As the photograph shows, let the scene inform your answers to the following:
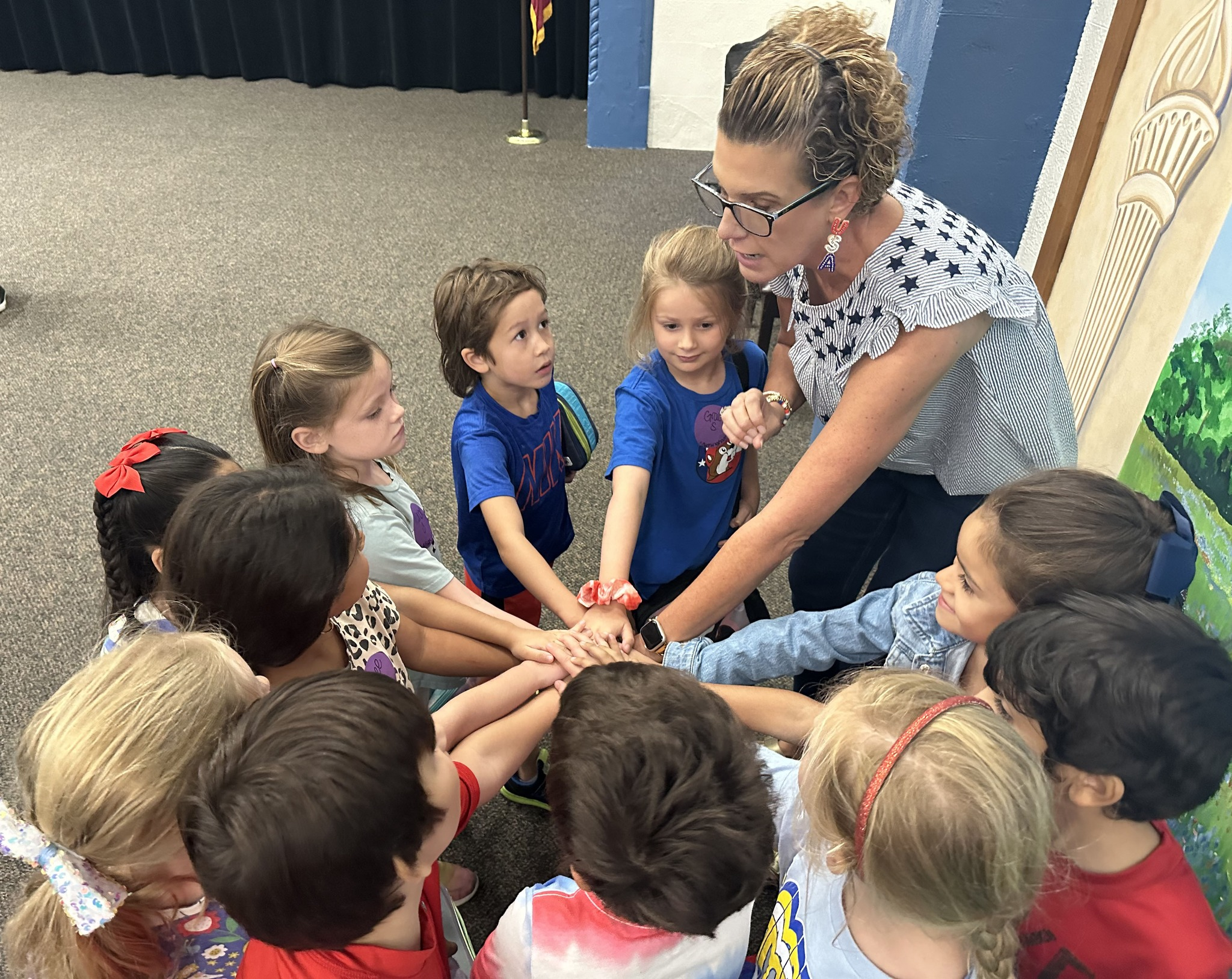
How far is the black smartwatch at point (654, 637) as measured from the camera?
1404 millimetres

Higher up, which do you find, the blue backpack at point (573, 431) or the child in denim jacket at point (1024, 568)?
the child in denim jacket at point (1024, 568)

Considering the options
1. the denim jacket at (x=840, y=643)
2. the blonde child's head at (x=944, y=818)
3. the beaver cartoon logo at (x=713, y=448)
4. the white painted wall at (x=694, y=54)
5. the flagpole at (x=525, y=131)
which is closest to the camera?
the blonde child's head at (x=944, y=818)

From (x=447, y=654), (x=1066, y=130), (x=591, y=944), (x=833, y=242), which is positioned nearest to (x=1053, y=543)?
(x=833, y=242)

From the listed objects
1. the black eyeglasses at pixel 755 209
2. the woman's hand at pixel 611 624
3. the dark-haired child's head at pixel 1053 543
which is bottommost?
the woman's hand at pixel 611 624

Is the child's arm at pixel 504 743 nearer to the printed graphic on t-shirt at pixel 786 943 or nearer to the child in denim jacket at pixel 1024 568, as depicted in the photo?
the printed graphic on t-shirt at pixel 786 943

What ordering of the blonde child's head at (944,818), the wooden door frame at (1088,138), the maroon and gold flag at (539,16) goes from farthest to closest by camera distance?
the maroon and gold flag at (539,16)
the wooden door frame at (1088,138)
the blonde child's head at (944,818)

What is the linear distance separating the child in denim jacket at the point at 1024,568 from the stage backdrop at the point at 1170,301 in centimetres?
24

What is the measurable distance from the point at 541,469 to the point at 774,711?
75 cm

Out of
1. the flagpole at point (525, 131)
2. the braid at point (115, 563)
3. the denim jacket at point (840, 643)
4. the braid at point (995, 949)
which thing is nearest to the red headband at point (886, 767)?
the braid at point (995, 949)

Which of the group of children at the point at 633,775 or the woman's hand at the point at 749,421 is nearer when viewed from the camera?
the group of children at the point at 633,775

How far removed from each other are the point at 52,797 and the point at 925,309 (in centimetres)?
123

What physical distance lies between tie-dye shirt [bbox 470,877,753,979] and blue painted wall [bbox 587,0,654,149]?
4775 mm

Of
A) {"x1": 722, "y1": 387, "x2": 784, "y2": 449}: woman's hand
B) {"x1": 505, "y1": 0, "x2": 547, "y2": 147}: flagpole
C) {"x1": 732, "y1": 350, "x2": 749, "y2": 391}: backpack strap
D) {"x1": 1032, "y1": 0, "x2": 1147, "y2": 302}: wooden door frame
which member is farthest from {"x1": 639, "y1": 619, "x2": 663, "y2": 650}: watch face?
{"x1": 505, "y1": 0, "x2": 547, "y2": 147}: flagpole

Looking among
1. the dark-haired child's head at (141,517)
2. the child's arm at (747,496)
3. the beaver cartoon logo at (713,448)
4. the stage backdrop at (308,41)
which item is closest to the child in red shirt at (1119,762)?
the beaver cartoon logo at (713,448)
